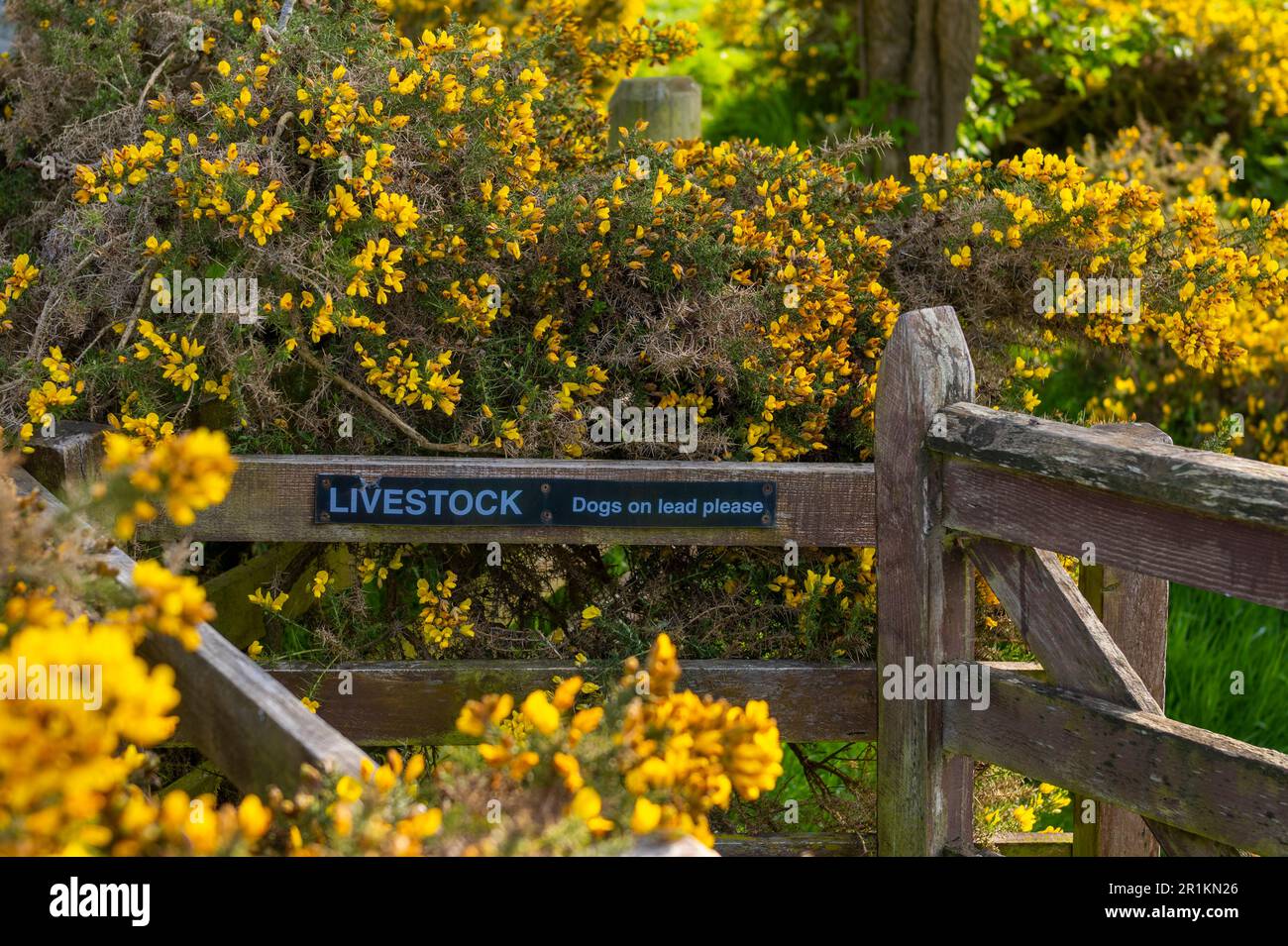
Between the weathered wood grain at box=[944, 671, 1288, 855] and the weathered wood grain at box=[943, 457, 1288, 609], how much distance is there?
30 cm

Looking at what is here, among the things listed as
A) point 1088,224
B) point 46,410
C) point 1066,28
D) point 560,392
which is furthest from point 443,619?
point 1066,28

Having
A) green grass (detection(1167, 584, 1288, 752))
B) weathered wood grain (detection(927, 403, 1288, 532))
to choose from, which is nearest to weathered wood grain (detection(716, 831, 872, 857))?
weathered wood grain (detection(927, 403, 1288, 532))

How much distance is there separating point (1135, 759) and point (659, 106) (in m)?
3.23

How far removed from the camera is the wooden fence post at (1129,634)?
319 cm

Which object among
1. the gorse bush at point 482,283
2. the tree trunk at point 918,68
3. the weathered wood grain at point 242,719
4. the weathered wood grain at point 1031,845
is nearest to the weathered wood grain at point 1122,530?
the gorse bush at point 482,283

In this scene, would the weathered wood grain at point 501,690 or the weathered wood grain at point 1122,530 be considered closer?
the weathered wood grain at point 1122,530

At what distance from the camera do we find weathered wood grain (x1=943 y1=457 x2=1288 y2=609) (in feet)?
7.03

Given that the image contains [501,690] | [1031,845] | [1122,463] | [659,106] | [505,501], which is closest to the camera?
[1122,463]

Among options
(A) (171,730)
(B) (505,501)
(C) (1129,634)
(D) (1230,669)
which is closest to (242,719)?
(A) (171,730)

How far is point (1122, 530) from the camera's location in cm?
235

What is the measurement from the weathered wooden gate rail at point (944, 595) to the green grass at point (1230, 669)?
1.96 m

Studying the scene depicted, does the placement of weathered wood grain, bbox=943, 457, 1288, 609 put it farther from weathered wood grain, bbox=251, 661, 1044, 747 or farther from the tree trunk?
the tree trunk

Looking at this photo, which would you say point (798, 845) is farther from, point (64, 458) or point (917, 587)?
point (64, 458)

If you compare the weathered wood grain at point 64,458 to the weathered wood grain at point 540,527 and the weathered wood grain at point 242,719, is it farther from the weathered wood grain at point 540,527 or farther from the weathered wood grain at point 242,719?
the weathered wood grain at point 242,719
